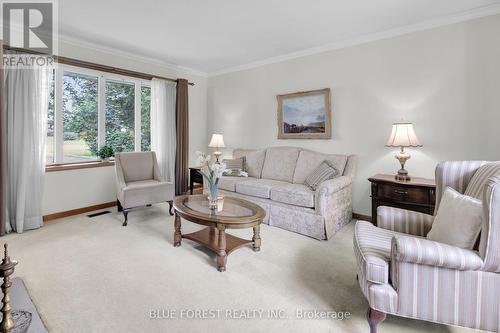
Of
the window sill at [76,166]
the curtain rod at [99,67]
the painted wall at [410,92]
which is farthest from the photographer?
the window sill at [76,166]

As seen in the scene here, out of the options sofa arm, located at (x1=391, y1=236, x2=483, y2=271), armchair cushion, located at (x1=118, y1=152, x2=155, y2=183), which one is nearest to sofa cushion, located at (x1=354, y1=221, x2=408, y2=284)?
sofa arm, located at (x1=391, y1=236, x2=483, y2=271)

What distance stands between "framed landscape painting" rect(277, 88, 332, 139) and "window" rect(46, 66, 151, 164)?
248 centimetres

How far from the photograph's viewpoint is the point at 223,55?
4.50 meters

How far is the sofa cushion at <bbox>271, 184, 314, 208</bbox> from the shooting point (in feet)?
10.5

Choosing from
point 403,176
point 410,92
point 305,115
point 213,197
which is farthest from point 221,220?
point 410,92

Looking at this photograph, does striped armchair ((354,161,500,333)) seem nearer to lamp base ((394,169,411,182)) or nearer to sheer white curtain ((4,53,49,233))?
lamp base ((394,169,411,182))

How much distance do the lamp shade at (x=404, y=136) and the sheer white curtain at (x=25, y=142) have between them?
4.41 m

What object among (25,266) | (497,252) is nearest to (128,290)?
(25,266)

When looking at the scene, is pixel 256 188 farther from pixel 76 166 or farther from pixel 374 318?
pixel 76 166

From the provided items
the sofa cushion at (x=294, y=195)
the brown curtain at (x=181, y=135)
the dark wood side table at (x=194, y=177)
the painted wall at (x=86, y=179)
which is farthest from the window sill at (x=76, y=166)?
the sofa cushion at (x=294, y=195)

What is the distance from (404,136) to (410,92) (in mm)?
643

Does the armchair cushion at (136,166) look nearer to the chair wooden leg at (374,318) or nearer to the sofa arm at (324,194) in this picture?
the sofa arm at (324,194)

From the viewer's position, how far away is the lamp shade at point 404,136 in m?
3.10

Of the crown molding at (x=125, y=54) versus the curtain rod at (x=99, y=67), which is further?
the crown molding at (x=125, y=54)
